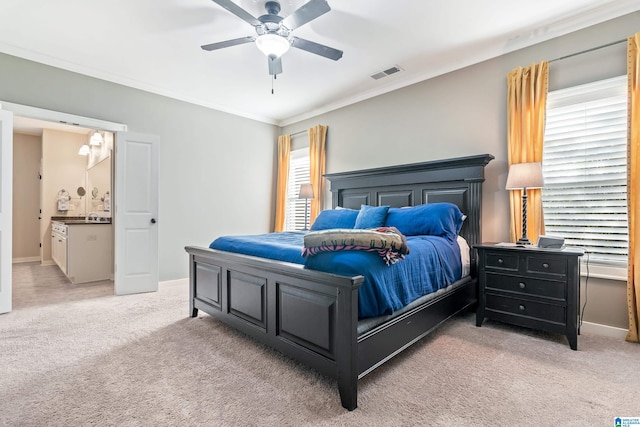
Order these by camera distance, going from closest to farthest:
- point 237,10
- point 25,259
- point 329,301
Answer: point 329,301, point 237,10, point 25,259

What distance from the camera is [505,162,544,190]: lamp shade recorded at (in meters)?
2.72

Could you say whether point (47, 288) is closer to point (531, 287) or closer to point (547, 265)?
point (531, 287)

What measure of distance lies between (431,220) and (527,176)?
899 mm

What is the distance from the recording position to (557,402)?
170cm

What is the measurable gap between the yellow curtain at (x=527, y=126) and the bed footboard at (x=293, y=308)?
7.65 ft

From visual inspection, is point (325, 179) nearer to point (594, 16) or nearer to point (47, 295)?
point (594, 16)

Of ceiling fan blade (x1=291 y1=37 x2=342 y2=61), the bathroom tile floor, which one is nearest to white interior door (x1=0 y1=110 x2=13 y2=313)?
the bathroom tile floor

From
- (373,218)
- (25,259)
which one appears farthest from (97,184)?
(373,218)

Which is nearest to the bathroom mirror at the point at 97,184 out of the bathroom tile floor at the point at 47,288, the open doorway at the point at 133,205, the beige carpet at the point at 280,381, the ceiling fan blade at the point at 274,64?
the bathroom tile floor at the point at 47,288

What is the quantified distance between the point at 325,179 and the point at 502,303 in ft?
10.2

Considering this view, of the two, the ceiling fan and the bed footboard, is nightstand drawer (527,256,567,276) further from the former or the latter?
the ceiling fan

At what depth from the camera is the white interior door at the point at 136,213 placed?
13.2 ft

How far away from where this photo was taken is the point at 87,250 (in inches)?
189

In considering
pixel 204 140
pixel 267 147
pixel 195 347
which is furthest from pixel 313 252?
pixel 267 147
